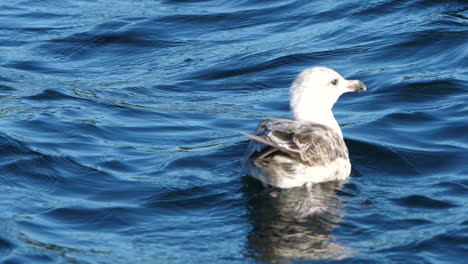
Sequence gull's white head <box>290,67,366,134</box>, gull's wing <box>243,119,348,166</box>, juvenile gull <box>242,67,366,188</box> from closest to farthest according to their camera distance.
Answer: gull's wing <box>243,119,348,166</box>
juvenile gull <box>242,67,366,188</box>
gull's white head <box>290,67,366,134</box>

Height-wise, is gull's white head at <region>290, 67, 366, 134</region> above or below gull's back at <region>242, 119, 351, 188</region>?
above

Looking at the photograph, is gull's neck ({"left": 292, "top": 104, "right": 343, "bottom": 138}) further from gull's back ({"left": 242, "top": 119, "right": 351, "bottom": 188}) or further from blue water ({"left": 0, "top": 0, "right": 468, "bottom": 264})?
blue water ({"left": 0, "top": 0, "right": 468, "bottom": 264})

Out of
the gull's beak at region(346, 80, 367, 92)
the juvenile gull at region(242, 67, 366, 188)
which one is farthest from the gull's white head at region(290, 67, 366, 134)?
the gull's beak at region(346, 80, 367, 92)

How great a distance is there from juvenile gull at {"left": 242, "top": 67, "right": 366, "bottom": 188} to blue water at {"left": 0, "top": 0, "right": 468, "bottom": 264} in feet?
0.60

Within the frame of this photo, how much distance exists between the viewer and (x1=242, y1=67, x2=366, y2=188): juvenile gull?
8000 mm

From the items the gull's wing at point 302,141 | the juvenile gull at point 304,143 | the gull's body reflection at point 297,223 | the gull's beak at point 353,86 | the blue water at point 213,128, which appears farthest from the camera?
the gull's beak at point 353,86

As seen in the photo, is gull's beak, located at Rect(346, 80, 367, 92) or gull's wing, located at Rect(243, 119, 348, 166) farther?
gull's beak, located at Rect(346, 80, 367, 92)

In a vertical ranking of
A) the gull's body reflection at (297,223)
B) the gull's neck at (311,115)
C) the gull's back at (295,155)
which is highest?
the gull's neck at (311,115)

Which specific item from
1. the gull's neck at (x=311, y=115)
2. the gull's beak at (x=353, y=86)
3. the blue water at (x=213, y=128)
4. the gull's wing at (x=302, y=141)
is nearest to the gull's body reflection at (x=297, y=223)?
the blue water at (x=213, y=128)

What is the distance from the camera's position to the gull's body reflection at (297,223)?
668cm

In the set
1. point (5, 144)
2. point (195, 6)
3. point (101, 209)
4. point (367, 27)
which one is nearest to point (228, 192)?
point (101, 209)

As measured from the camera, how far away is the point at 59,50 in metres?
14.5

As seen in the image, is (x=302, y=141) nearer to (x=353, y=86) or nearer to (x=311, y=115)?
(x=311, y=115)

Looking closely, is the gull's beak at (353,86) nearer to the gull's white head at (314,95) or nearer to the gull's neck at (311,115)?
the gull's white head at (314,95)
